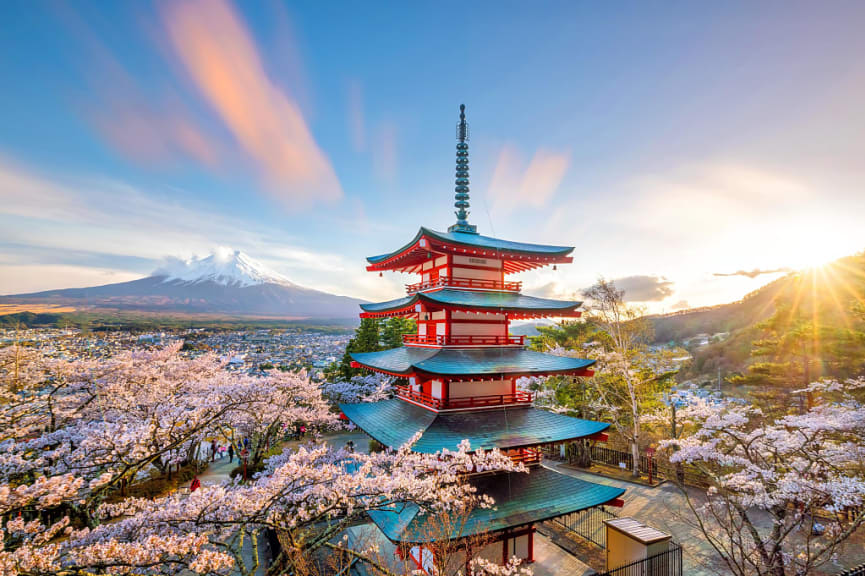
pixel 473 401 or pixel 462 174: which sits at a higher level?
pixel 462 174

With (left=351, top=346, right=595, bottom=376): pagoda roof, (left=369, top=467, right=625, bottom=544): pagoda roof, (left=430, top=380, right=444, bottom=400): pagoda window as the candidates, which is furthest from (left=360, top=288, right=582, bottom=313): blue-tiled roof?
(left=369, top=467, right=625, bottom=544): pagoda roof

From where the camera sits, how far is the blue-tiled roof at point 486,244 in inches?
492

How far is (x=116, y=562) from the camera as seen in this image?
6.34 metres

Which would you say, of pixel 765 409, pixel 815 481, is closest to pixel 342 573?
pixel 815 481

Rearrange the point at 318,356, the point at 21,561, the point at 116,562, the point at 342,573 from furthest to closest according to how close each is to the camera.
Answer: the point at 318,356 < the point at 342,573 < the point at 116,562 < the point at 21,561

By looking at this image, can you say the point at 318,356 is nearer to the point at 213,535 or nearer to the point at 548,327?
the point at 548,327

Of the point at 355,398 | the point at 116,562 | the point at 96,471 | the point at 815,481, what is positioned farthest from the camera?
the point at 355,398

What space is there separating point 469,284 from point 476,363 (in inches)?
122

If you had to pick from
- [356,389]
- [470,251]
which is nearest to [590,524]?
[470,251]

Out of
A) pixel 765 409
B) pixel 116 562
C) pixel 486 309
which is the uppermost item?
pixel 486 309

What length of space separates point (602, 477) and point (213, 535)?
62.2 feet

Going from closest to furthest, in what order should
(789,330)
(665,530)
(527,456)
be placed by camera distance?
(527,456)
(665,530)
(789,330)

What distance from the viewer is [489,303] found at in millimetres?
12773

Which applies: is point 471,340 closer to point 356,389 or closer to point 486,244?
point 486,244
